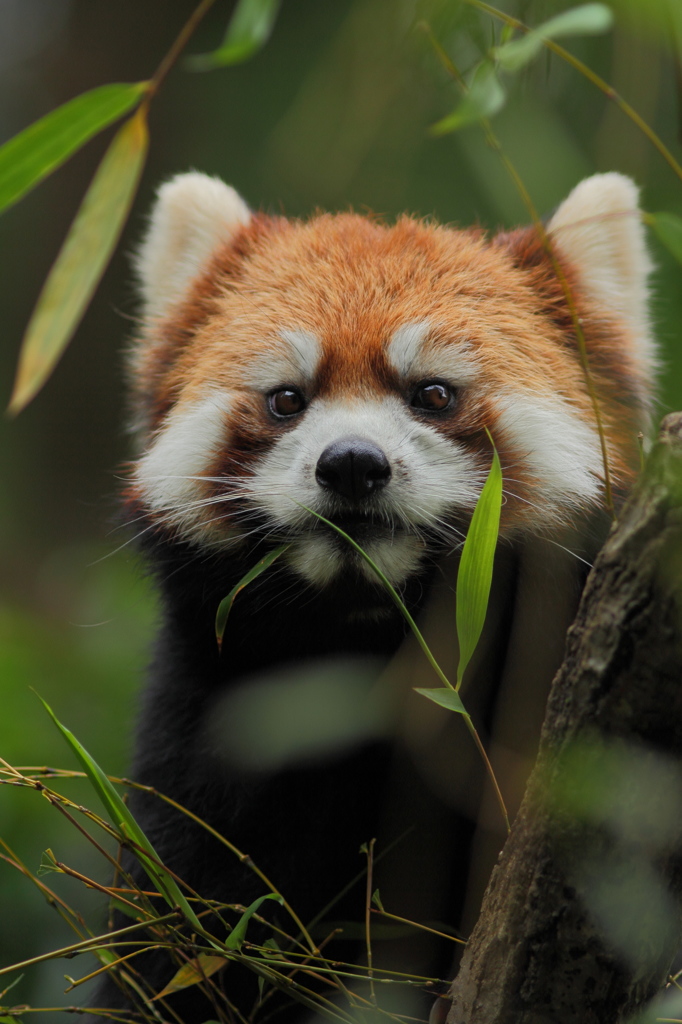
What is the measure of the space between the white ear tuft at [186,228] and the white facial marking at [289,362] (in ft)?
1.81

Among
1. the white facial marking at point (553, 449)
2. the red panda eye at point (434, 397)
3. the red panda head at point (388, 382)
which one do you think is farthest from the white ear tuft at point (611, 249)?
the red panda eye at point (434, 397)

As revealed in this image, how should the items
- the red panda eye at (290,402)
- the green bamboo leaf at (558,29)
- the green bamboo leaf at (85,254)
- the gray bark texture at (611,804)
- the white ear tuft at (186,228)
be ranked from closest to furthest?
the gray bark texture at (611,804) < the green bamboo leaf at (558,29) < the green bamboo leaf at (85,254) < the red panda eye at (290,402) < the white ear tuft at (186,228)

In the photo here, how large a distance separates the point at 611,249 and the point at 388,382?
2.41 feet

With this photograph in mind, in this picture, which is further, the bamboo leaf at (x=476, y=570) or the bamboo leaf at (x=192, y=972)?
the bamboo leaf at (x=192, y=972)

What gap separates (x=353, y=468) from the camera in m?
1.70

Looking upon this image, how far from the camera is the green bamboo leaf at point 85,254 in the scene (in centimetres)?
151

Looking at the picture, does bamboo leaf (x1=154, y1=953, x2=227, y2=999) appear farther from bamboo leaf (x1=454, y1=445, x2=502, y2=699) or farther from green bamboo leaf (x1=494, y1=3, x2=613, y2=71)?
green bamboo leaf (x1=494, y1=3, x2=613, y2=71)

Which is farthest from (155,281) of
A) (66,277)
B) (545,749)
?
(545,749)

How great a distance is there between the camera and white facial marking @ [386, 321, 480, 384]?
6.38 ft

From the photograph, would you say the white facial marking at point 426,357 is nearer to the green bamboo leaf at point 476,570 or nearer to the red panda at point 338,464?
the red panda at point 338,464

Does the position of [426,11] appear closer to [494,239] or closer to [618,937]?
[494,239]

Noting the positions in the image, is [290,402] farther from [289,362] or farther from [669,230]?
[669,230]

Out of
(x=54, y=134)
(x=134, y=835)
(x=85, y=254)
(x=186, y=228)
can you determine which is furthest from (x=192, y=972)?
(x=186, y=228)

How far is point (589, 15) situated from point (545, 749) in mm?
977
